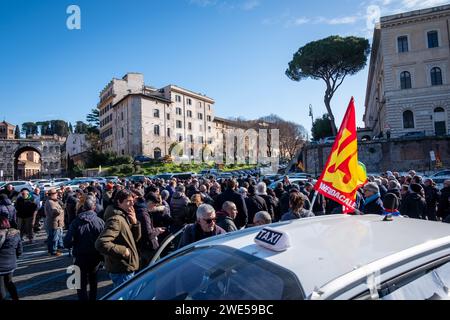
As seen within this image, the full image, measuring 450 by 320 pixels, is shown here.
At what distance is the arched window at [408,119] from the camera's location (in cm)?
3776

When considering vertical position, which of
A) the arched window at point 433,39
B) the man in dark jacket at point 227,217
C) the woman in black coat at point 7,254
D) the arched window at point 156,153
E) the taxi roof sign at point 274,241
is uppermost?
the arched window at point 433,39

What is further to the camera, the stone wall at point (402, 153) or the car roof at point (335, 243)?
the stone wall at point (402, 153)

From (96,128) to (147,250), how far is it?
80715 mm

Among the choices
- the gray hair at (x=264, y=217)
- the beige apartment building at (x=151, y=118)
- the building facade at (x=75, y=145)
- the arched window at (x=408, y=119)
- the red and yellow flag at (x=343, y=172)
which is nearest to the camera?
the red and yellow flag at (x=343, y=172)

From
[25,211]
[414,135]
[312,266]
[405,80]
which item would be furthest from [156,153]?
[312,266]

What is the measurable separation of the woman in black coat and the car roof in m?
3.79

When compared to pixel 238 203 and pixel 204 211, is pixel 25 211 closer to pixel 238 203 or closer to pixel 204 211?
pixel 238 203

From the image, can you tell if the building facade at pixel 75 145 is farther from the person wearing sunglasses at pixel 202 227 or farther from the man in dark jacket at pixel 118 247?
the person wearing sunglasses at pixel 202 227

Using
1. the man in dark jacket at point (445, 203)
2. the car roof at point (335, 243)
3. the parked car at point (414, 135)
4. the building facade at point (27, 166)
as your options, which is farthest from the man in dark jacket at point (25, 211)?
the building facade at point (27, 166)

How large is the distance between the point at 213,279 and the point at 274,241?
0.41 m

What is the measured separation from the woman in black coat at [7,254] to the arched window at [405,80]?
41905 mm

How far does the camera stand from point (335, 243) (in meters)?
1.93

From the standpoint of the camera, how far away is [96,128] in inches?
3132

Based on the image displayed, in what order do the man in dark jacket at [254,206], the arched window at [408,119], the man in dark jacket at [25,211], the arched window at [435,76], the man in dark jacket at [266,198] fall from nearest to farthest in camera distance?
the man in dark jacket at [254,206] < the man in dark jacket at [266,198] < the man in dark jacket at [25,211] < the arched window at [435,76] < the arched window at [408,119]
